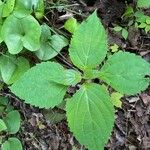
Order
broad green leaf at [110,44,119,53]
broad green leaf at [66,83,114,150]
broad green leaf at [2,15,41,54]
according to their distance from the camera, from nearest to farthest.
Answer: broad green leaf at [66,83,114,150], broad green leaf at [2,15,41,54], broad green leaf at [110,44,119,53]

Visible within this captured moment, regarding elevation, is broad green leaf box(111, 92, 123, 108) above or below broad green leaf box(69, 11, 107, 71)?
below

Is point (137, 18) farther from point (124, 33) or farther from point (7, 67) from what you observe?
point (7, 67)

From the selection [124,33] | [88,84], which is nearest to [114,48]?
[124,33]

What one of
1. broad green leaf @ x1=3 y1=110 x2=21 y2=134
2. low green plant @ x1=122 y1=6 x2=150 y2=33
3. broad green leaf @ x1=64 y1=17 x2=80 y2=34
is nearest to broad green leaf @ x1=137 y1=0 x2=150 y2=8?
low green plant @ x1=122 y1=6 x2=150 y2=33

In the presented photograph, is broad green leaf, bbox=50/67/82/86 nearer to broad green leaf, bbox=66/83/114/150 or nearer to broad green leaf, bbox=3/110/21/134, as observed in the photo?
broad green leaf, bbox=66/83/114/150

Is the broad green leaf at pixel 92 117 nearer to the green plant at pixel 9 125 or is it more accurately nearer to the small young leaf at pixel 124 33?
Answer: the green plant at pixel 9 125

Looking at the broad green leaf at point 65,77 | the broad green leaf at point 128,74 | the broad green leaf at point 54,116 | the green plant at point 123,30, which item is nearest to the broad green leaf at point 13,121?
the broad green leaf at point 54,116
